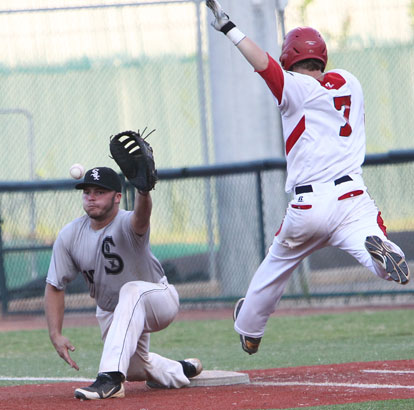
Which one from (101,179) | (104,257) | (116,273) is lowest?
(116,273)

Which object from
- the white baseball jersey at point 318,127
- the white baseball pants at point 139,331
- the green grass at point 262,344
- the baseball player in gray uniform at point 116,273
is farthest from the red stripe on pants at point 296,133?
the green grass at point 262,344

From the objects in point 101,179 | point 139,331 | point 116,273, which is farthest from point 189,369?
point 101,179

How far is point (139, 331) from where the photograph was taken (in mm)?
5758

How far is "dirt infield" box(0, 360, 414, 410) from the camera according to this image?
17.1 ft

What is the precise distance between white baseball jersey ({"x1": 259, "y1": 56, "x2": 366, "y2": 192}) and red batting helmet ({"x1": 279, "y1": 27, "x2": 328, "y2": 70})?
0.65ft

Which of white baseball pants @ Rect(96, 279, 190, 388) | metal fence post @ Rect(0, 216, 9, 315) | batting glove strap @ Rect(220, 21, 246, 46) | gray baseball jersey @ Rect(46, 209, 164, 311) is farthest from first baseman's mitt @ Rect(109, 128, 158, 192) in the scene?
metal fence post @ Rect(0, 216, 9, 315)

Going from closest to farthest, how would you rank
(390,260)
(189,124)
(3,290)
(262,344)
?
(390,260)
(262,344)
(3,290)
(189,124)

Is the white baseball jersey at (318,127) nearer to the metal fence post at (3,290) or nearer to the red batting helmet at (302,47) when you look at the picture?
the red batting helmet at (302,47)

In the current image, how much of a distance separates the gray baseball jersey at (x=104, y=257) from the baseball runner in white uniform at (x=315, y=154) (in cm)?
77

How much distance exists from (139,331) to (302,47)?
1925mm

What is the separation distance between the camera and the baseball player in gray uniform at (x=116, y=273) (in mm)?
5820

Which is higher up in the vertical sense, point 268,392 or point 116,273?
point 116,273

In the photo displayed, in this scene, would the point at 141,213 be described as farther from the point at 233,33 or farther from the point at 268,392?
the point at 268,392

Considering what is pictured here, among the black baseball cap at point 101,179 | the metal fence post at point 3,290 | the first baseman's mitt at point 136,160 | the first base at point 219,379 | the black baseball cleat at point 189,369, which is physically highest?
the first baseman's mitt at point 136,160
